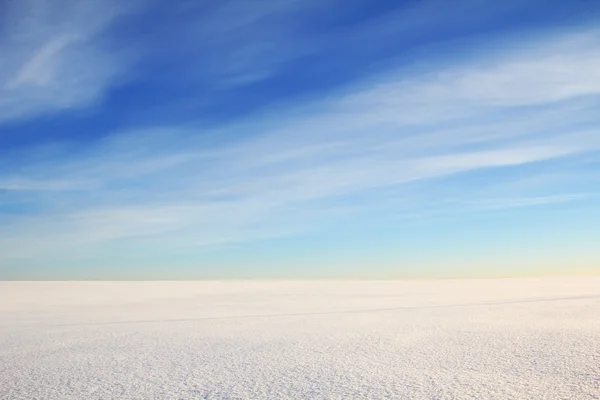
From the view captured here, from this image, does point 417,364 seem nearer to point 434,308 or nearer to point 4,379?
point 4,379

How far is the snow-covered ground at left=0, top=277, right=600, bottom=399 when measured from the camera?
3742mm

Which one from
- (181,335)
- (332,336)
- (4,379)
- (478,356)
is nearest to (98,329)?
(181,335)

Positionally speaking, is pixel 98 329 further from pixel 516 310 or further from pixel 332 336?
pixel 516 310

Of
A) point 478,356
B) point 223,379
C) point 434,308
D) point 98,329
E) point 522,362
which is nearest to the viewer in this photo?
point 223,379

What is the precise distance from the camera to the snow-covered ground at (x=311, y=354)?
12.3 ft

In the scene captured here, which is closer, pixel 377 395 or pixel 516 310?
pixel 377 395

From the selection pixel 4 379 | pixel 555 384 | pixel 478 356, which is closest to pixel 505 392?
pixel 555 384

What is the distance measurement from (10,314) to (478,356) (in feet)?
28.8

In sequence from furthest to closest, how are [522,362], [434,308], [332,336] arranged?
[434,308]
[332,336]
[522,362]

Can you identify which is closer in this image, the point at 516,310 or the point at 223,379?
the point at 223,379

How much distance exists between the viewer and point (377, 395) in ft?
11.6

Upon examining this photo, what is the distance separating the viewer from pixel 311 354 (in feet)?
16.5

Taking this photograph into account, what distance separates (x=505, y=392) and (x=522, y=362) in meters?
1.04

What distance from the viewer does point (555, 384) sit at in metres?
3.71
